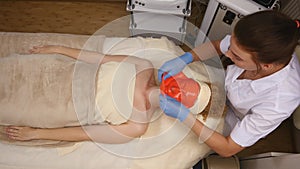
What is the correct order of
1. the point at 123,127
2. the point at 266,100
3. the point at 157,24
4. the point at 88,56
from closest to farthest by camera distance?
the point at 266,100, the point at 123,127, the point at 88,56, the point at 157,24

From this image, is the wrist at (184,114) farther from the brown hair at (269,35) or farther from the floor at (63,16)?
the floor at (63,16)

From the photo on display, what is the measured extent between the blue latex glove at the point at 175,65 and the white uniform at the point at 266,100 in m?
0.22

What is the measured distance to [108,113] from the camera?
1170 mm

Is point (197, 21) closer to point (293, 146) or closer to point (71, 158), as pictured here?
point (293, 146)

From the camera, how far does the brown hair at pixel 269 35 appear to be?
2.73ft

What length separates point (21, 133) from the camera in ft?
3.90

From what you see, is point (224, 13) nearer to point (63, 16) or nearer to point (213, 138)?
point (213, 138)

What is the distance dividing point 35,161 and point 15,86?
0.96 feet

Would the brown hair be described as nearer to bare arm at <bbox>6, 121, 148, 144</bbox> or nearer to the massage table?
the massage table

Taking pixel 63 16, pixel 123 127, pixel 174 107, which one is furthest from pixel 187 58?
pixel 63 16

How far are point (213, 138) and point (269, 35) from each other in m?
0.41

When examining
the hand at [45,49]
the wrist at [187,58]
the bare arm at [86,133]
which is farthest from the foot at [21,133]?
the wrist at [187,58]

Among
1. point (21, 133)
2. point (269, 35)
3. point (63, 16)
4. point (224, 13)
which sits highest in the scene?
point (269, 35)

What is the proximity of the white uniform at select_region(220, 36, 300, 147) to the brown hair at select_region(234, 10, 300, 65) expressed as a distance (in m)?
0.11
